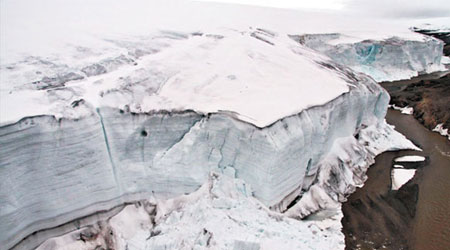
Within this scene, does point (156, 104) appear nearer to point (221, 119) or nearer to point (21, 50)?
point (221, 119)

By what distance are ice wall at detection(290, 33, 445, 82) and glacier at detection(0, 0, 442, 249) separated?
10.8 meters

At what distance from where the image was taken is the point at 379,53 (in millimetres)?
20359

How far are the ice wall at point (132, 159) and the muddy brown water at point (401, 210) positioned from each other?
1484mm

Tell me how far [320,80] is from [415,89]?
1162cm

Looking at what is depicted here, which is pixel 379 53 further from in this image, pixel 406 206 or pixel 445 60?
pixel 406 206

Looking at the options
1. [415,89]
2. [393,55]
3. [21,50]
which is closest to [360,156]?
[21,50]

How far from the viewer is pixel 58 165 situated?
5.80 m

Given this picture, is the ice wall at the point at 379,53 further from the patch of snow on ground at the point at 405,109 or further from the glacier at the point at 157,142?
the glacier at the point at 157,142

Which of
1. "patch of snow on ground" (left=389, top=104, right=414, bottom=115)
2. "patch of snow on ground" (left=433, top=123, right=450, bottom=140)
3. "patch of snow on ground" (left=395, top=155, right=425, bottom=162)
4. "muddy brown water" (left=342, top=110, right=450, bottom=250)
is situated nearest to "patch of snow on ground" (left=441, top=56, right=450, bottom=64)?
"patch of snow on ground" (left=389, top=104, right=414, bottom=115)

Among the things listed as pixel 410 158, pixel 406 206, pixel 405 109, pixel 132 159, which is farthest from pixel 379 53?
pixel 132 159

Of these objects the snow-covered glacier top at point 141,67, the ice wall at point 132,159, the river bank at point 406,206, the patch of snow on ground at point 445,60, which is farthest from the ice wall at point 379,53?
the ice wall at point 132,159

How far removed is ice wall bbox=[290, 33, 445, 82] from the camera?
19.5 metres

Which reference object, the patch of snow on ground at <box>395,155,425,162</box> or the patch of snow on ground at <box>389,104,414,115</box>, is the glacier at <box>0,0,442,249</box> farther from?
the patch of snow on ground at <box>389,104,414,115</box>

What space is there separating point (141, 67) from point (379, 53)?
17.0 meters
